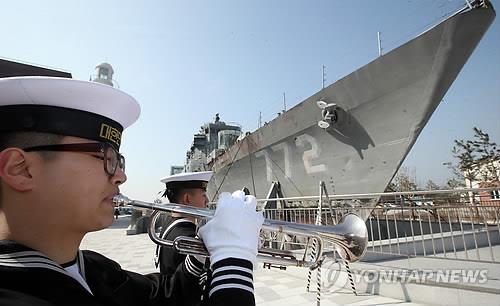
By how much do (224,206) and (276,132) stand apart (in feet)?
28.2

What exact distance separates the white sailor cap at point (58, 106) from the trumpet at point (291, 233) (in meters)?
0.55

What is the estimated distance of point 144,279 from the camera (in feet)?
5.47

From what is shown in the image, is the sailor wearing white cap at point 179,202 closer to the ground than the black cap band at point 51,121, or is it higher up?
closer to the ground

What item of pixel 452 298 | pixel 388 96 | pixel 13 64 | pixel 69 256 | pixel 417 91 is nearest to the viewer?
pixel 69 256

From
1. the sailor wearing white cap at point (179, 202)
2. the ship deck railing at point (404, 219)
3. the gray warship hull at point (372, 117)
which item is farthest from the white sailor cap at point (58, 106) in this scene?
the gray warship hull at point (372, 117)

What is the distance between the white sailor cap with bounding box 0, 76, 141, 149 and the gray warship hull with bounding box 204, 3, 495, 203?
274 inches

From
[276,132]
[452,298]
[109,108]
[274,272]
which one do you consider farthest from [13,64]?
[452,298]

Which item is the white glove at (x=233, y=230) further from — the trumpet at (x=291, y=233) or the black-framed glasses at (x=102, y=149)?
the black-framed glasses at (x=102, y=149)

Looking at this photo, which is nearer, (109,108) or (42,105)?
(42,105)

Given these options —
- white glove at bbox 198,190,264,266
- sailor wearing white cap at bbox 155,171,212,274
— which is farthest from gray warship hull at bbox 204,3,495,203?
white glove at bbox 198,190,264,266

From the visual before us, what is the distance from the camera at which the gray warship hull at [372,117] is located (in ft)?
19.0

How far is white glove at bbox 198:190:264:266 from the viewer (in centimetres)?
112

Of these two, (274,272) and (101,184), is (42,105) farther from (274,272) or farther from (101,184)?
(274,272)

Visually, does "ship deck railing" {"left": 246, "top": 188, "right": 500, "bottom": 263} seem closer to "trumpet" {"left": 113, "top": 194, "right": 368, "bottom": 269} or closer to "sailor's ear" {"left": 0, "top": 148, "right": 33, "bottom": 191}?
"trumpet" {"left": 113, "top": 194, "right": 368, "bottom": 269}
